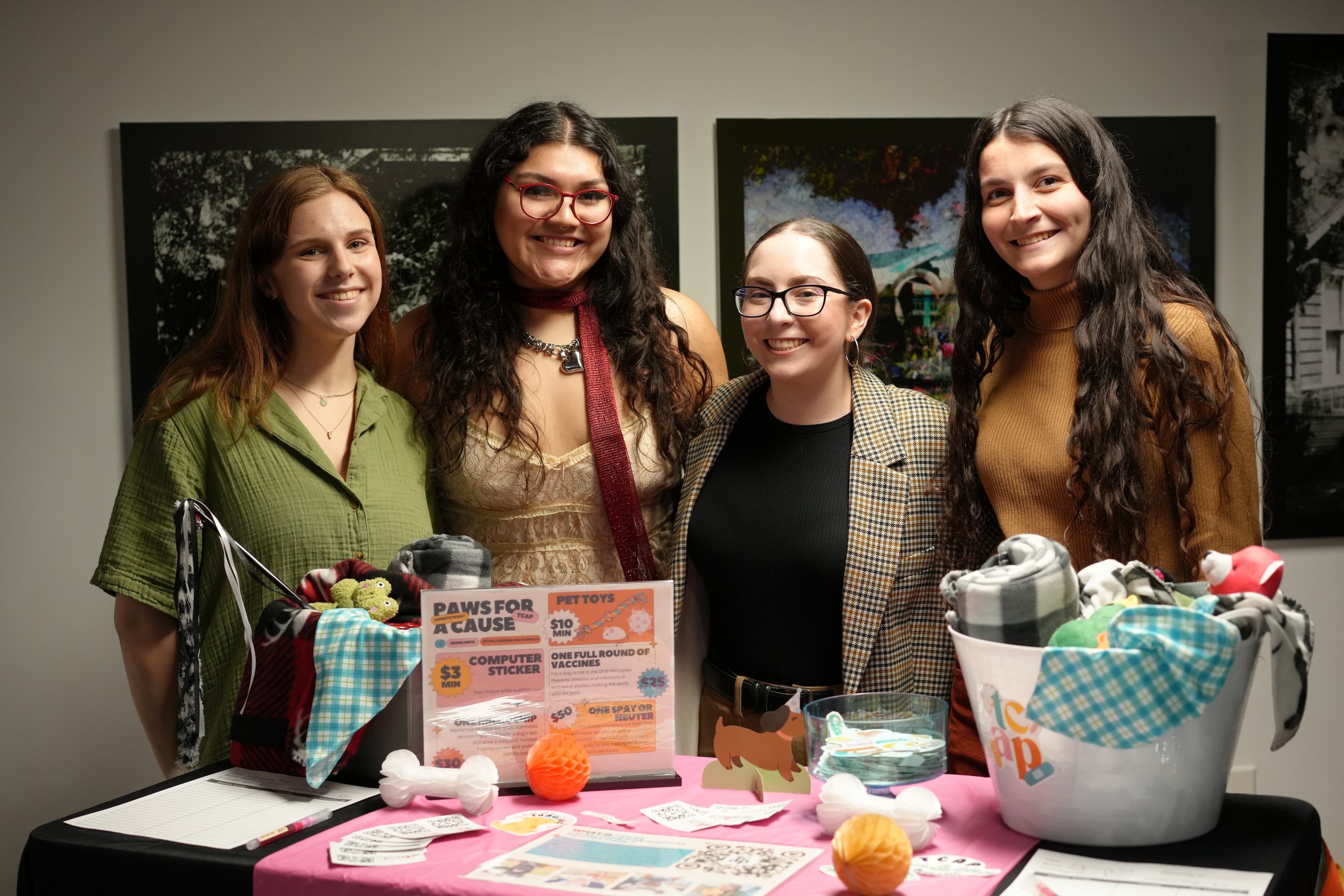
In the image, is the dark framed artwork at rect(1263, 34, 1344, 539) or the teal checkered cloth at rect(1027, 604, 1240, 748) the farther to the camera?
the dark framed artwork at rect(1263, 34, 1344, 539)

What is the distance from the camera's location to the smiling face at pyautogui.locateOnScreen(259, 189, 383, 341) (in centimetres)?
214

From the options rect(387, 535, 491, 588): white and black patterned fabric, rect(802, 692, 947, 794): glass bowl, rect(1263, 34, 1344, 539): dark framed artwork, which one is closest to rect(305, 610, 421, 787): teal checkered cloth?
rect(387, 535, 491, 588): white and black patterned fabric

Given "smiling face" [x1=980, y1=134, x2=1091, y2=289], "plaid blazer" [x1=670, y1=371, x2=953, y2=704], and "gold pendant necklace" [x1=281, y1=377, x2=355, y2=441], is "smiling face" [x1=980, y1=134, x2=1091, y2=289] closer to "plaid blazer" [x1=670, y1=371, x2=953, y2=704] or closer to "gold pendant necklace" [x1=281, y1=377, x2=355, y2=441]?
"plaid blazer" [x1=670, y1=371, x2=953, y2=704]

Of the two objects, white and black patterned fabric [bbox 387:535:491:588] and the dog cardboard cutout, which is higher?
white and black patterned fabric [bbox 387:535:491:588]

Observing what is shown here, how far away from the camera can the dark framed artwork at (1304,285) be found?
314cm

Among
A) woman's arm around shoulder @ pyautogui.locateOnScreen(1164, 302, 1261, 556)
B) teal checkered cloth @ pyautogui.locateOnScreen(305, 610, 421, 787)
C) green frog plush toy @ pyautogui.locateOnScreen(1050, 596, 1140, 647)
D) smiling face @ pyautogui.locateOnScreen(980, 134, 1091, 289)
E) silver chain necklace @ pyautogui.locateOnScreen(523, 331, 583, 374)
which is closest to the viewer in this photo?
green frog plush toy @ pyautogui.locateOnScreen(1050, 596, 1140, 647)

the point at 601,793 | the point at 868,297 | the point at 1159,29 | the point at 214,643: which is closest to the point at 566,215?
the point at 868,297

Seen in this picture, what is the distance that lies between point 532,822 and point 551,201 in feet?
4.61

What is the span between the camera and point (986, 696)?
1.21 metres

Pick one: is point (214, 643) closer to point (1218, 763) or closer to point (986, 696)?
point (986, 696)

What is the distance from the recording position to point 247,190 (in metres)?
Answer: 3.00

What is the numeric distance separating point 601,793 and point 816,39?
241 centimetres

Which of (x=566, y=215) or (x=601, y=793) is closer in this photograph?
(x=601, y=793)

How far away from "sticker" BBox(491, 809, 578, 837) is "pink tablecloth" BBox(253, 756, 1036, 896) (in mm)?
11
